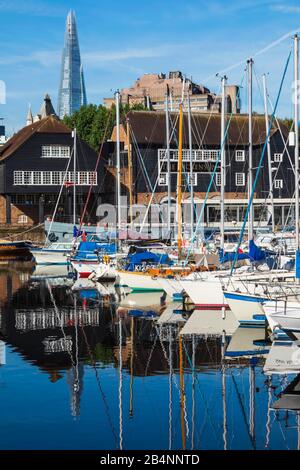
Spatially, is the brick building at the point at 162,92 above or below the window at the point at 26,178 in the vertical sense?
above

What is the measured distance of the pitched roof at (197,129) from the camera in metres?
83.0

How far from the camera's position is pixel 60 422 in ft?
63.6

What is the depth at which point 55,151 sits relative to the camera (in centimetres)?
8075

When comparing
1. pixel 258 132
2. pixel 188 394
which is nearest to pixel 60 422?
pixel 188 394

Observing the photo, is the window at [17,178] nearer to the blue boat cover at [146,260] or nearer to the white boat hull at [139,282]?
the blue boat cover at [146,260]

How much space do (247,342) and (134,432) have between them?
35.6 feet

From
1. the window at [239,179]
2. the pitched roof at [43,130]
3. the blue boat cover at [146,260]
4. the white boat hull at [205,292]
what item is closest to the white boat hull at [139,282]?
the blue boat cover at [146,260]

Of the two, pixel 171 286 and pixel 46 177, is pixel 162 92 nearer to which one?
pixel 46 177

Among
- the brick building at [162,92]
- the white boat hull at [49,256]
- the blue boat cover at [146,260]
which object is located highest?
the brick building at [162,92]

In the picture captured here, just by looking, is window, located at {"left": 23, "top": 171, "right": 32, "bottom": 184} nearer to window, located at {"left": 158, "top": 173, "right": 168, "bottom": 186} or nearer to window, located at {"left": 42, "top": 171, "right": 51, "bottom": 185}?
window, located at {"left": 42, "top": 171, "right": 51, "bottom": 185}

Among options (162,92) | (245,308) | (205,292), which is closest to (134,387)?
(245,308)

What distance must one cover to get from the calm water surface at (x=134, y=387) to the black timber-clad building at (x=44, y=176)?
148 ft

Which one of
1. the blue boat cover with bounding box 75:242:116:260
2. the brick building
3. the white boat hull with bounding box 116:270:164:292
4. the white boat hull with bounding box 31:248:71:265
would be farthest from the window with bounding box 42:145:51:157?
the brick building

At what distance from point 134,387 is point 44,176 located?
195 ft
